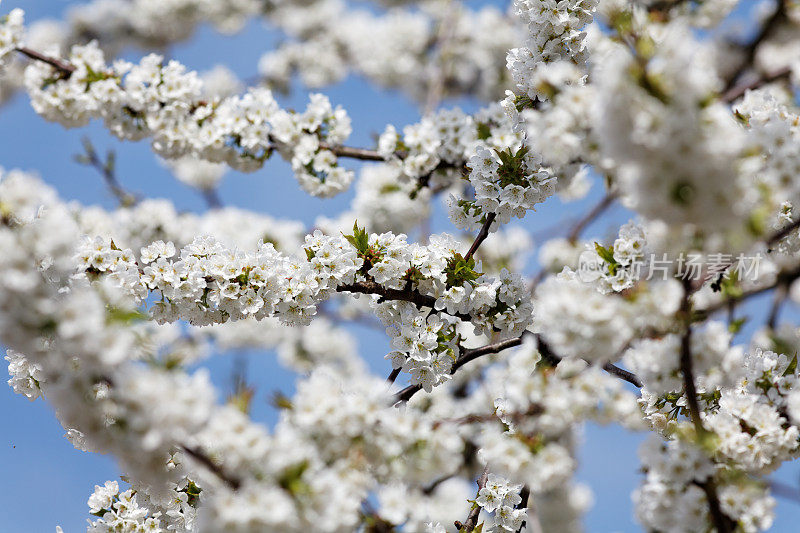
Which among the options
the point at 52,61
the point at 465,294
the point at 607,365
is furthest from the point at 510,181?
the point at 52,61

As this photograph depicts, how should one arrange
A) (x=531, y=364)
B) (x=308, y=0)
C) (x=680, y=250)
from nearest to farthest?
(x=680, y=250), (x=531, y=364), (x=308, y=0)

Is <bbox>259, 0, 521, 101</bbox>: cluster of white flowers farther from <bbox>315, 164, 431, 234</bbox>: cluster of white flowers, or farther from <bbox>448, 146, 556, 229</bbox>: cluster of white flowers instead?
<bbox>448, 146, 556, 229</bbox>: cluster of white flowers

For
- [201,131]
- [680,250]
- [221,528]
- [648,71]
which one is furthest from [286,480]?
[201,131]

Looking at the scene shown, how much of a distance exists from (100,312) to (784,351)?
3471 mm

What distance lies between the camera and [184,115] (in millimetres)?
5480

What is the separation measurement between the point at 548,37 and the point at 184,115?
314 cm

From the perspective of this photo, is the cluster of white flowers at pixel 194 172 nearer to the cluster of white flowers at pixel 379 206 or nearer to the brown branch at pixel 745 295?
the cluster of white flowers at pixel 379 206

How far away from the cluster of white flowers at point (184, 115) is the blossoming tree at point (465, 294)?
2 cm

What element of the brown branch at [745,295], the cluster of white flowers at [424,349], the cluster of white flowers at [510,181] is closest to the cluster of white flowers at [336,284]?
the cluster of white flowers at [424,349]

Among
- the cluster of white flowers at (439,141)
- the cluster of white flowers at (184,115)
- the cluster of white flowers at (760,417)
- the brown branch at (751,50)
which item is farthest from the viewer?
the cluster of white flowers at (184,115)

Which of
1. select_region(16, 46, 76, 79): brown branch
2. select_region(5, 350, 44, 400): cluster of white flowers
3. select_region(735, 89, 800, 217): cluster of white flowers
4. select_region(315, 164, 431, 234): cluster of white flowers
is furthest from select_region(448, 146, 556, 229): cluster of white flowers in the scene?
select_region(315, 164, 431, 234): cluster of white flowers

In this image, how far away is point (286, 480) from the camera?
2.30m

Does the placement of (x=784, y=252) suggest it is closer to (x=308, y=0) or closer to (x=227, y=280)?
(x=227, y=280)

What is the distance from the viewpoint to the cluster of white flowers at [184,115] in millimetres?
5316
